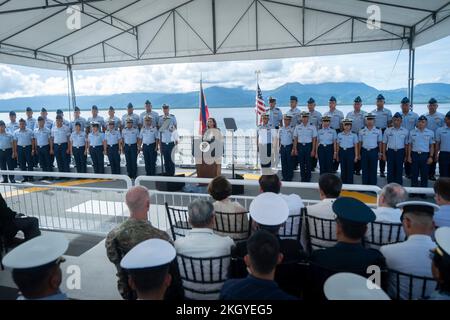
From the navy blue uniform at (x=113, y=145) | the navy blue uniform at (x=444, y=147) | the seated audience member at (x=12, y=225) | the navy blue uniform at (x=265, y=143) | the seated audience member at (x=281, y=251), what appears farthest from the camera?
the navy blue uniform at (x=113, y=145)

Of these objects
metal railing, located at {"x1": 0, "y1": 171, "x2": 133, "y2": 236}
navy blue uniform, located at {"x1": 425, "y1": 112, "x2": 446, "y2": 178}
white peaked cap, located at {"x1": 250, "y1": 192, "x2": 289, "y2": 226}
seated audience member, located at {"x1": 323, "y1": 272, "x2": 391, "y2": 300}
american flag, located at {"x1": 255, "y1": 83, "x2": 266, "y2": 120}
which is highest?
american flag, located at {"x1": 255, "y1": 83, "x2": 266, "y2": 120}

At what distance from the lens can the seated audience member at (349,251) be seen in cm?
183

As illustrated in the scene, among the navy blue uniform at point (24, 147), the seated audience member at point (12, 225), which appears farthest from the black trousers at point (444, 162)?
the navy blue uniform at point (24, 147)

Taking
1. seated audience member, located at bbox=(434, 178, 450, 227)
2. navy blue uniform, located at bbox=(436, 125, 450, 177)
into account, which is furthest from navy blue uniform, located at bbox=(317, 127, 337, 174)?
seated audience member, located at bbox=(434, 178, 450, 227)

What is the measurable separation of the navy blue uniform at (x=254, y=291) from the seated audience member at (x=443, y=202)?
65.4 inches

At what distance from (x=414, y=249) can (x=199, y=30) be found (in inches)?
392

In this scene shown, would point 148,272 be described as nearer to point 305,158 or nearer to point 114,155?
point 305,158

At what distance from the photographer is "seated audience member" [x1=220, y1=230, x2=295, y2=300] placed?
1.48 meters

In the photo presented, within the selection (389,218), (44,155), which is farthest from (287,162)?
(44,155)

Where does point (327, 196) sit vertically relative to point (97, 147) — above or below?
below

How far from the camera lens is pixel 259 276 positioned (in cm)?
158

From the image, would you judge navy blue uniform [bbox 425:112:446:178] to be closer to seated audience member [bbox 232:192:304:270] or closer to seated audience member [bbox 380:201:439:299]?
seated audience member [bbox 380:201:439:299]

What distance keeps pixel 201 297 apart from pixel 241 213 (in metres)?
0.78

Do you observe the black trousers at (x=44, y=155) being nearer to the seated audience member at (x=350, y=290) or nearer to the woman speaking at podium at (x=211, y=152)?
the woman speaking at podium at (x=211, y=152)
